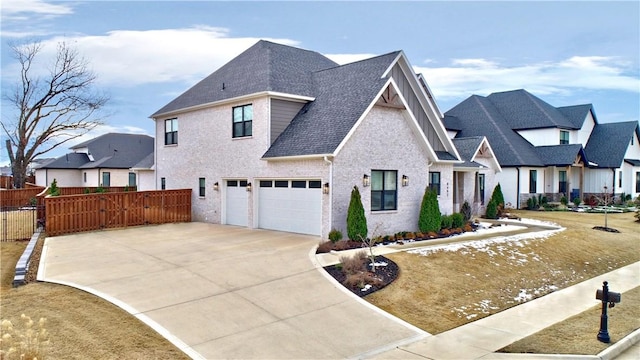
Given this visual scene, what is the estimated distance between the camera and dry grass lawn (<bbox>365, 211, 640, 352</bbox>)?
9992mm

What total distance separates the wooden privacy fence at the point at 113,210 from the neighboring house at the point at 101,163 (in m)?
23.6

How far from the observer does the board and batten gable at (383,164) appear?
15.6m

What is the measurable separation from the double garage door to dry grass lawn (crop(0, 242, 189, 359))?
873 cm

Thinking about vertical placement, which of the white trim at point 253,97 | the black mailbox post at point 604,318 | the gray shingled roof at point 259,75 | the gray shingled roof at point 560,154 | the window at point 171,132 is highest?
A: the gray shingled roof at point 259,75

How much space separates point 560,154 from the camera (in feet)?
108

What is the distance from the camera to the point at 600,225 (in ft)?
76.2

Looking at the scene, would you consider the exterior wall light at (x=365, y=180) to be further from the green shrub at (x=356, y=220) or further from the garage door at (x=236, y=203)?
the garage door at (x=236, y=203)

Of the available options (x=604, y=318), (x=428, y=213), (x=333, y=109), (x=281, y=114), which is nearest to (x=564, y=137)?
(x=428, y=213)

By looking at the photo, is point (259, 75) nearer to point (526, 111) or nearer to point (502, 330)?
point (502, 330)

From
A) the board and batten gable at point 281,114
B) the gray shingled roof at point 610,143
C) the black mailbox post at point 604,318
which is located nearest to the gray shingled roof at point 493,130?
the gray shingled roof at point 610,143

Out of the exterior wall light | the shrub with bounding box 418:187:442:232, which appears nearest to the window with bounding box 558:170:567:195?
the shrub with bounding box 418:187:442:232

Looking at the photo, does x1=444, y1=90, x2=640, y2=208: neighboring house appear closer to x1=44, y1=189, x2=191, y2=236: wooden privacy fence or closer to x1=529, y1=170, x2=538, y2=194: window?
x1=529, y1=170, x2=538, y2=194: window

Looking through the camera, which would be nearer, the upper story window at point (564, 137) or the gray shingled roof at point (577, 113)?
the upper story window at point (564, 137)

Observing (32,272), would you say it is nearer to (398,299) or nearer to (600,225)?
(398,299)
